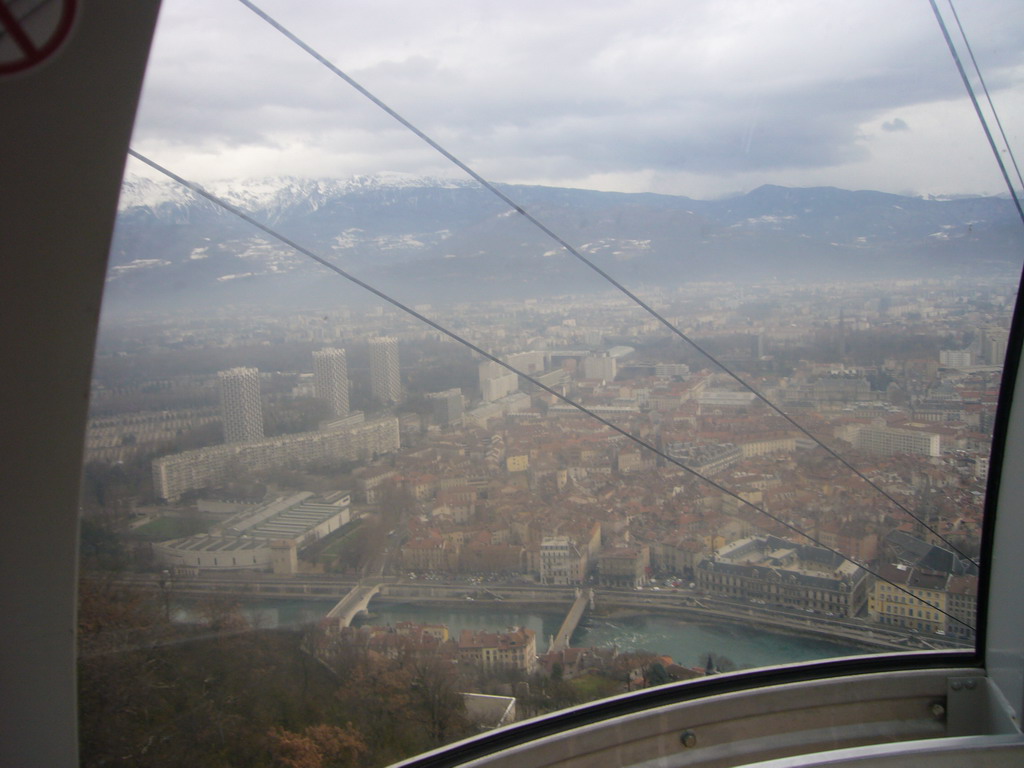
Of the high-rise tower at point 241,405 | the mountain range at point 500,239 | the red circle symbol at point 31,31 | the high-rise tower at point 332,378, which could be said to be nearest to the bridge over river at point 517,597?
the high-rise tower at point 241,405

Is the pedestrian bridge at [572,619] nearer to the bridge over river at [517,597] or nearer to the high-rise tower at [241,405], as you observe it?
the bridge over river at [517,597]

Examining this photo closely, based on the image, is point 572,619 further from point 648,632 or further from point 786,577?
point 786,577

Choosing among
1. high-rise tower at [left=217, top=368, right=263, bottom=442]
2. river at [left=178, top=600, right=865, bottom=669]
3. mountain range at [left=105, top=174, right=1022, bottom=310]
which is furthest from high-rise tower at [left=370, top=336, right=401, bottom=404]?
river at [left=178, top=600, right=865, bottom=669]

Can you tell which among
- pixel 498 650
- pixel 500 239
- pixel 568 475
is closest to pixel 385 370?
pixel 500 239

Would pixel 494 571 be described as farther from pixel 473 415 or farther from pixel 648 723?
pixel 648 723

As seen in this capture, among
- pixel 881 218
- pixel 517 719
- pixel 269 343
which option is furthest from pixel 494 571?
pixel 881 218
